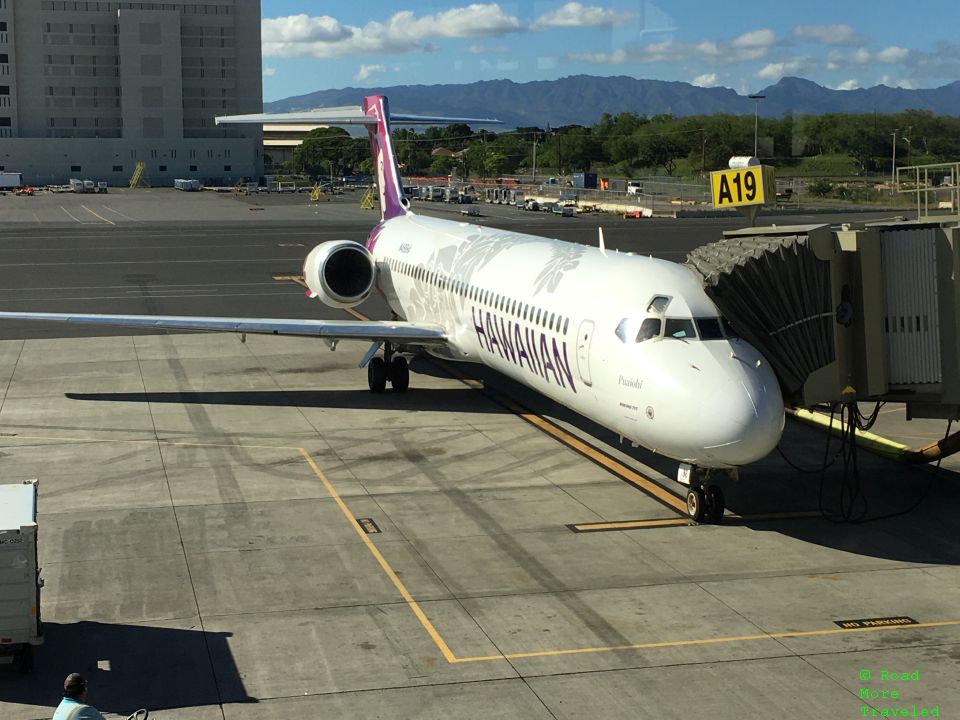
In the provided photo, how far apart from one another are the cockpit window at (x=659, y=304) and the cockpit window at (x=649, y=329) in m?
0.15

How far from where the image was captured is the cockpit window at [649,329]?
54.6 ft

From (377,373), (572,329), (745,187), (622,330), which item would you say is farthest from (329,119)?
(622,330)

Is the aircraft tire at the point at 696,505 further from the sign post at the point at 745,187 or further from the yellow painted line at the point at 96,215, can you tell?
the yellow painted line at the point at 96,215

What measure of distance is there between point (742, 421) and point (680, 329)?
1.91 metres

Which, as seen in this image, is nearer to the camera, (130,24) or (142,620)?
(142,620)

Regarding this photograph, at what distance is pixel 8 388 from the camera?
26.8 meters

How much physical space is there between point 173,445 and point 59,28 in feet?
556

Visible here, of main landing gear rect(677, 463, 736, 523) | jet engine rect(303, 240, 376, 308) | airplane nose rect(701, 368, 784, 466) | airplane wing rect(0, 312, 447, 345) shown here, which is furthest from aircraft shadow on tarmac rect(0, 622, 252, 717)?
jet engine rect(303, 240, 376, 308)

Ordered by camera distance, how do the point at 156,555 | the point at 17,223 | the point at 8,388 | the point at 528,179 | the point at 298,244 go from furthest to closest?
the point at 528,179
the point at 17,223
the point at 298,244
the point at 8,388
the point at 156,555

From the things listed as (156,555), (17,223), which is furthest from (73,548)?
(17,223)

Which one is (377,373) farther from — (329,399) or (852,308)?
(852,308)

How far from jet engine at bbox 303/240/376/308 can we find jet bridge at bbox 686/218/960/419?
12.6 meters

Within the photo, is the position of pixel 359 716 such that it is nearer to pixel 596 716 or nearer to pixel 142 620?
pixel 596 716

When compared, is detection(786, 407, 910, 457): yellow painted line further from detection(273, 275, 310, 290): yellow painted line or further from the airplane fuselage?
detection(273, 275, 310, 290): yellow painted line
